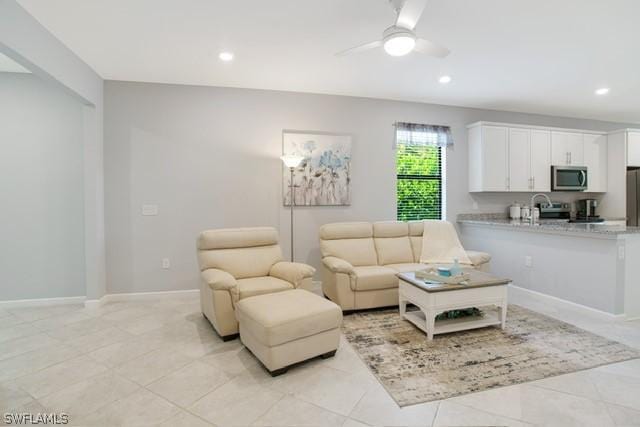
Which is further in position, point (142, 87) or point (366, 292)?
point (142, 87)

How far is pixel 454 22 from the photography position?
256 cm

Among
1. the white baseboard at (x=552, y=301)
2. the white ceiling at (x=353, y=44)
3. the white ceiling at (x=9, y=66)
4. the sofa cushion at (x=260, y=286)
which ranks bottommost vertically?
the white baseboard at (x=552, y=301)

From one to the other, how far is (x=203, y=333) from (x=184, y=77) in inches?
112

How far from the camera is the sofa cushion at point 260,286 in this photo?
277 cm

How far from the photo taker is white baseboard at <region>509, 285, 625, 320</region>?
3.12m

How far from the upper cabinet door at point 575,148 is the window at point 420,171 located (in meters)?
1.96

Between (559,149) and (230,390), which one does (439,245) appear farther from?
(230,390)

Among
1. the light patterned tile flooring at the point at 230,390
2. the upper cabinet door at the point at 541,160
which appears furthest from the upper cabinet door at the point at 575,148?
the light patterned tile flooring at the point at 230,390

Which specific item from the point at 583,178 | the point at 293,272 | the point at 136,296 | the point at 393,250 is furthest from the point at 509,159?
the point at 136,296

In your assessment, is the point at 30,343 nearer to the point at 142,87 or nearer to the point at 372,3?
the point at 142,87

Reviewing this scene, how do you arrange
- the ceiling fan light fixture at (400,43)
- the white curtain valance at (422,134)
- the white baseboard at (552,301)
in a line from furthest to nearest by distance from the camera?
the white curtain valance at (422,134)
the white baseboard at (552,301)
the ceiling fan light fixture at (400,43)

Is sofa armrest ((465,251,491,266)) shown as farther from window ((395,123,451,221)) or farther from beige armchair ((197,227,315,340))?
beige armchair ((197,227,315,340))

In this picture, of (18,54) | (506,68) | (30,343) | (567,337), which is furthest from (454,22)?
(30,343)

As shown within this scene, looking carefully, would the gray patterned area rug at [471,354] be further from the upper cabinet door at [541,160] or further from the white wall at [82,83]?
the white wall at [82,83]
